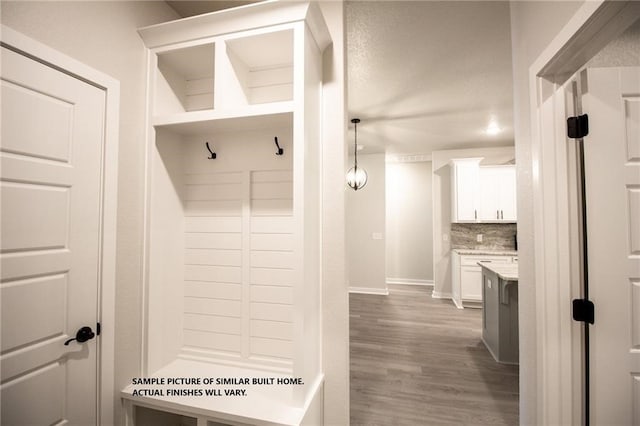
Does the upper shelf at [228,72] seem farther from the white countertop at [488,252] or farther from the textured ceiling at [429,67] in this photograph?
the white countertop at [488,252]

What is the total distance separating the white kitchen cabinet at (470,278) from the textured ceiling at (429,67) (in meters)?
2.13

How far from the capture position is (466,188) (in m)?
4.97

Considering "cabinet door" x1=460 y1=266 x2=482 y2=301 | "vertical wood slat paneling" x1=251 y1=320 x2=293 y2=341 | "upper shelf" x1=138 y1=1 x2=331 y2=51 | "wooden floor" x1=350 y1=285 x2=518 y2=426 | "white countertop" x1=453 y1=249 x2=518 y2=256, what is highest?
"upper shelf" x1=138 y1=1 x2=331 y2=51

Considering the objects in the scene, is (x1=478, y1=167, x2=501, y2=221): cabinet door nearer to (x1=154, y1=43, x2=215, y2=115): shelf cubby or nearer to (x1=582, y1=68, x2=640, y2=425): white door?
(x1=582, y1=68, x2=640, y2=425): white door

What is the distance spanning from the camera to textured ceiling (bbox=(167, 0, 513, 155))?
1954mm

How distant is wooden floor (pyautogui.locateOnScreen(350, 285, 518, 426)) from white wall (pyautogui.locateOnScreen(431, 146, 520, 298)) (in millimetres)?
1140

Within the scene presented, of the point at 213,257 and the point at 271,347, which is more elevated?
the point at 213,257

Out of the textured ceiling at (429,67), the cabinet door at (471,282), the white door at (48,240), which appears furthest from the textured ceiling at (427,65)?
the cabinet door at (471,282)

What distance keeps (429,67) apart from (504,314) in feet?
8.60

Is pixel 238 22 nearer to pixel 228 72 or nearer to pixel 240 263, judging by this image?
pixel 228 72

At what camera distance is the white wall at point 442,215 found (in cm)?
550

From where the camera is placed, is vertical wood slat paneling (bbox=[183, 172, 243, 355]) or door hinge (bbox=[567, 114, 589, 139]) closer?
door hinge (bbox=[567, 114, 589, 139])

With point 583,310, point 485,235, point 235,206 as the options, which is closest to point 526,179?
point 583,310

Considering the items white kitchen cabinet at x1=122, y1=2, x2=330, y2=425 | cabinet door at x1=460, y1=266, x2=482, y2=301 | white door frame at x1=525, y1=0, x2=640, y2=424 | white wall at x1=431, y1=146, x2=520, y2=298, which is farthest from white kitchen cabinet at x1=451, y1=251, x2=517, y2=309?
white kitchen cabinet at x1=122, y1=2, x2=330, y2=425
